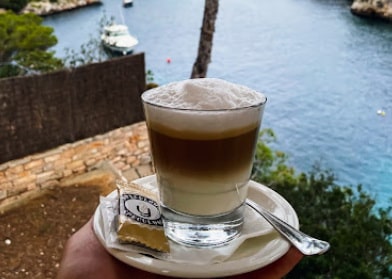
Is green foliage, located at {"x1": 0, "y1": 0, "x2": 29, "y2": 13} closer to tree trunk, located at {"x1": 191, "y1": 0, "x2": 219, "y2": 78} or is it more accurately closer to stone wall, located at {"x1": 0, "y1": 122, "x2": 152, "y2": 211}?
stone wall, located at {"x1": 0, "y1": 122, "x2": 152, "y2": 211}

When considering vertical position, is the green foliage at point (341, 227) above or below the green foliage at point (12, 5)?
below

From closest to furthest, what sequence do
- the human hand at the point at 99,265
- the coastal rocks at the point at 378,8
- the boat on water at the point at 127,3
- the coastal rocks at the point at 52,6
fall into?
the human hand at the point at 99,265, the coastal rocks at the point at 378,8, the coastal rocks at the point at 52,6, the boat on water at the point at 127,3

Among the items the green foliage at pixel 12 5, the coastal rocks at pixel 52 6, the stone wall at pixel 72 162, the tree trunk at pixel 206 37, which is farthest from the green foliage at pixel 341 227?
the coastal rocks at pixel 52 6

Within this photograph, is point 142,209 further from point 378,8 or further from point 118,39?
point 118,39

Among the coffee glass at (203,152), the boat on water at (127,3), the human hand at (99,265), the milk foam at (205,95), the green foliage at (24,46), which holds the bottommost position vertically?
the green foliage at (24,46)

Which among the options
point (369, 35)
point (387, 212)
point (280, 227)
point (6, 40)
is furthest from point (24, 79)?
point (280, 227)

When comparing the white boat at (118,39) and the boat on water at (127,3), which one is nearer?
the white boat at (118,39)

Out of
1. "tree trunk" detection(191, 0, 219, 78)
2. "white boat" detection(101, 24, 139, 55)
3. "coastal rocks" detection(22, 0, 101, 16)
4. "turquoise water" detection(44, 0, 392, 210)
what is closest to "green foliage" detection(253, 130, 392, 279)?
"turquoise water" detection(44, 0, 392, 210)

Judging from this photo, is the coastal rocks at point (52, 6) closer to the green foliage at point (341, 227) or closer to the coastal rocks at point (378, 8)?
the coastal rocks at point (378, 8)
